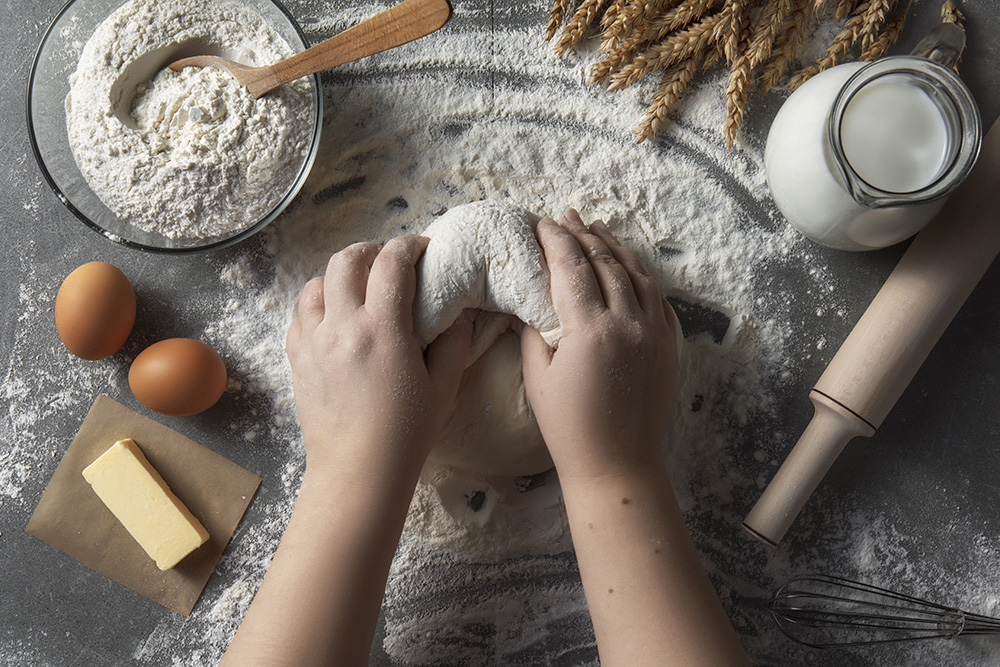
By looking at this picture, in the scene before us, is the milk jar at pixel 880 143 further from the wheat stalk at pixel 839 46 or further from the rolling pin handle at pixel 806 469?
the rolling pin handle at pixel 806 469

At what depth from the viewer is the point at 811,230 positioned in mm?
875

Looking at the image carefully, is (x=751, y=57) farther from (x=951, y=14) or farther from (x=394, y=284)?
(x=394, y=284)

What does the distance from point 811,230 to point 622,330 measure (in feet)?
1.01

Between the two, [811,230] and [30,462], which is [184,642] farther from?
[811,230]

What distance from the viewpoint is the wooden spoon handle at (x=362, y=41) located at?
84 centimetres

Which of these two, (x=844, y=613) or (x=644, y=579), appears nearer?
(x=644, y=579)

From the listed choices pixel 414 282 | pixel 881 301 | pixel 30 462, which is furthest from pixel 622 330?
pixel 30 462

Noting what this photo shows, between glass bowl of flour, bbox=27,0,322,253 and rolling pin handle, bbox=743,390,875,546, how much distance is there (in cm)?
75

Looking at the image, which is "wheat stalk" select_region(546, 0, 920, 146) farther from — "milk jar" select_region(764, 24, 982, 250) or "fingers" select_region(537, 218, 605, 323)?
"fingers" select_region(537, 218, 605, 323)

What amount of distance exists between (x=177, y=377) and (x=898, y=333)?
94cm

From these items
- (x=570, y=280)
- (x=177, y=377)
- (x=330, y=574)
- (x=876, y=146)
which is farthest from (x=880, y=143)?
(x=177, y=377)

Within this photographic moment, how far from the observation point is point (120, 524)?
96 centimetres

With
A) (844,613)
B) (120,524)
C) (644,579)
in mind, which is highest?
(644,579)

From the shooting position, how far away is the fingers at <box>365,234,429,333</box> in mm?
784
